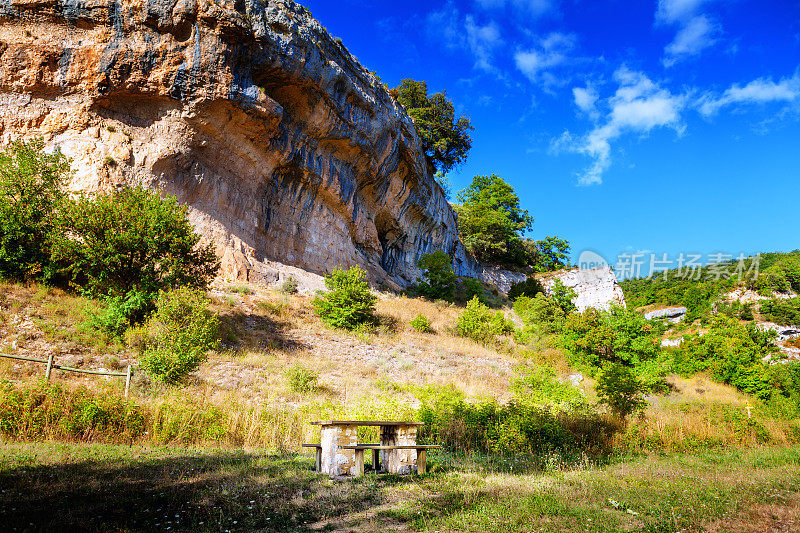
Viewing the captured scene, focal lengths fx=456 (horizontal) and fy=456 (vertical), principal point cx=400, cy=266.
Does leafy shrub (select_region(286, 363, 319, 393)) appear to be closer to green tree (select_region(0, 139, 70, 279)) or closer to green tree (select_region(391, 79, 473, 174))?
green tree (select_region(0, 139, 70, 279))

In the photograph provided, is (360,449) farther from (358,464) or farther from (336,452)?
(336,452)

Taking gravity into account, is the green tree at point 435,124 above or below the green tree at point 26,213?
above

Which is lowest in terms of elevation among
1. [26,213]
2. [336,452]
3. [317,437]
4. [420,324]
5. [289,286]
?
[317,437]

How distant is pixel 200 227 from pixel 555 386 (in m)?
15.9

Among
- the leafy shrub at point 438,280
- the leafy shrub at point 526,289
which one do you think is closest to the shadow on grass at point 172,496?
the leafy shrub at point 438,280

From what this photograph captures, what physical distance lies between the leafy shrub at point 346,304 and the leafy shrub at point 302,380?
7.41 metres

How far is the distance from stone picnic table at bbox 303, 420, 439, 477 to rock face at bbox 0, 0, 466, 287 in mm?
15395

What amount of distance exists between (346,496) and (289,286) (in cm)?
1744

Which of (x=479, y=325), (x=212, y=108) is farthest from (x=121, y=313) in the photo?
(x=479, y=325)

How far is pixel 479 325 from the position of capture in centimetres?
2286

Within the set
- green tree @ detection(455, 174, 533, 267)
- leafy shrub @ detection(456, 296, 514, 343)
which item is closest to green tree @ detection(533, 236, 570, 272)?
green tree @ detection(455, 174, 533, 267)

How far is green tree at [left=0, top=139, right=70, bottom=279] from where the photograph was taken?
47.4ft

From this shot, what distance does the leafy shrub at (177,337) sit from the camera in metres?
10.6

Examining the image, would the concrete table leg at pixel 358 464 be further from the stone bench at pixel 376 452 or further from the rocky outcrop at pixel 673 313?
the rocky outcrop at pixel 673 313
